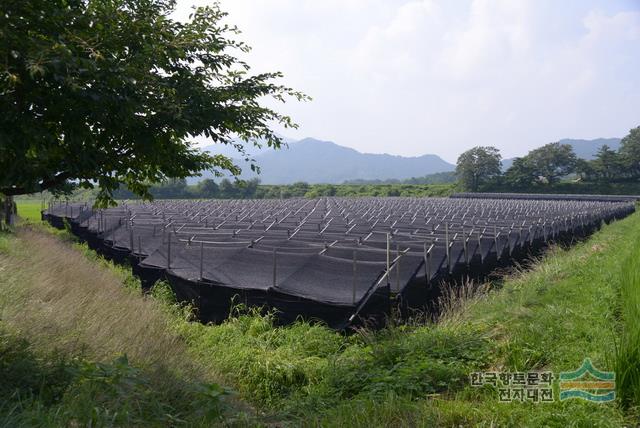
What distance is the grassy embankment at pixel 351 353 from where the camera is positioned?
13.3ft

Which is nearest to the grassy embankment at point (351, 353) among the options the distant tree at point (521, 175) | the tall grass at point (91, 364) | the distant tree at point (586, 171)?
the tall grass at point (91, 364)

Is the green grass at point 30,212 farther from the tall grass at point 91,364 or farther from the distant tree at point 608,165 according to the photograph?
the distant tree at point 608,165

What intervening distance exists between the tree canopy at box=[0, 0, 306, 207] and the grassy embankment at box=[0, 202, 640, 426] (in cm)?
178

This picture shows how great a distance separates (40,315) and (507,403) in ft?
16.7

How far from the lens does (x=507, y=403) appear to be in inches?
167

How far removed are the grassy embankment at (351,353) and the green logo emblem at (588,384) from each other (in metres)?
0.09

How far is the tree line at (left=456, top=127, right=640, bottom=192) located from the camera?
82.9 metres

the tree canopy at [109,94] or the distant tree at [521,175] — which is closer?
the tree canopy at [109,94]

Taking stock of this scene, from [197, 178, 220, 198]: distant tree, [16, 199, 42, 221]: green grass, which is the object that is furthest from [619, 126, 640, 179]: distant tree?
[16, 199, 42, 221]: green grass

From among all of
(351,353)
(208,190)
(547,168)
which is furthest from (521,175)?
(351,353)

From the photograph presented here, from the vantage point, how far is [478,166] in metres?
91.6

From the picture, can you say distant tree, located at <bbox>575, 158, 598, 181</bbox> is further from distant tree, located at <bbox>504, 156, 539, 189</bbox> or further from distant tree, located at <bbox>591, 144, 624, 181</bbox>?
distant tree, located at <bbox>504, 156, 539, 189</bbox>

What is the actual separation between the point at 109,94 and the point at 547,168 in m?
94.7

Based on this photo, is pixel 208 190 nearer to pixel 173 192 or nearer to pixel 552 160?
pixel 173 192
